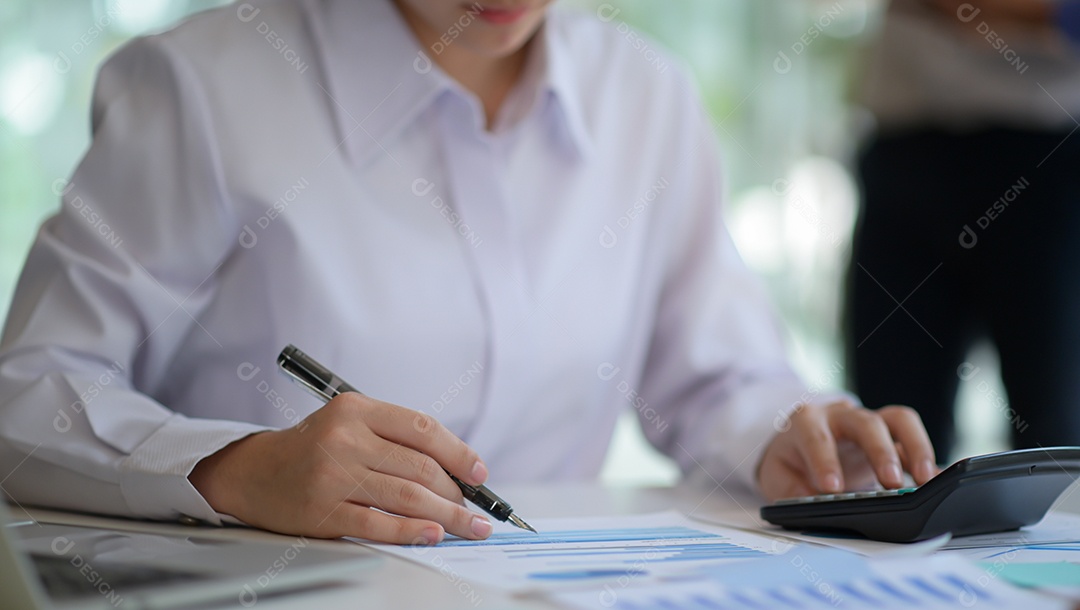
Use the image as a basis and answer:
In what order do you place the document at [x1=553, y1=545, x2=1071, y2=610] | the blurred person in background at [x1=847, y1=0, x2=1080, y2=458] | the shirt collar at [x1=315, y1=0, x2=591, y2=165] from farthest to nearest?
1. the blurred person in background at [x1=847, y1=0, x2=1080, y2=458]
2. the shirt collar at [x1=315, y1=0, x2=591, y2=165]
3. the document at [x1=553, y1=545, x2=1071, y2=610]

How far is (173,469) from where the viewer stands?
0.79m

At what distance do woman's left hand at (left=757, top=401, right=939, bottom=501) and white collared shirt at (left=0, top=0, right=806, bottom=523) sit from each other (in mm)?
81

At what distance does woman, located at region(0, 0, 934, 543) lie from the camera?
0.87 meters

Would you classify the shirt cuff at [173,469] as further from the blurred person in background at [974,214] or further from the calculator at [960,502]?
the blurred person in background at [974,214]

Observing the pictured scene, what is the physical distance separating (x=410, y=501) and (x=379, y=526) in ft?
0.09

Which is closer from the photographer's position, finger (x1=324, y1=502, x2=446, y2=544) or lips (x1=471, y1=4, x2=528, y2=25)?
finger (x1=324, y1=502, x2=446, y2=544)

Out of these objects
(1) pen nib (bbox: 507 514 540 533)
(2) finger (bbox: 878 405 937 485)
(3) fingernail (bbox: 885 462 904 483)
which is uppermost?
(2) finger (bbox: 878 405 937 485)

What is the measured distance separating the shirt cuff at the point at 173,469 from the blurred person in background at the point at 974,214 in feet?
Answer: 4.34

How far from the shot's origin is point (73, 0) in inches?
112

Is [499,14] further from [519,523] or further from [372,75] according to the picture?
[519,523]

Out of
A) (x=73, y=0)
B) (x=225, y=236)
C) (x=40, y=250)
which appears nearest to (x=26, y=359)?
(x=40, y=250)

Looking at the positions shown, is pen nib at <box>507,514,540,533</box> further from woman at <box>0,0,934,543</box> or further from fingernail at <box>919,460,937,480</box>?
fingernail at <box>919,460,937,480</box>

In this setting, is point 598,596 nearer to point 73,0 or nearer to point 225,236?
point 225,236

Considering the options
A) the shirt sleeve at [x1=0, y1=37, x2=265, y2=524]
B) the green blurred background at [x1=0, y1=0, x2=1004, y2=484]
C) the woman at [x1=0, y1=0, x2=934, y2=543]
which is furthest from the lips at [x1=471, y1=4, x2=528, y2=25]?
the green blurred background at [x1=0, y1=0, x2=1004, y2=484]
